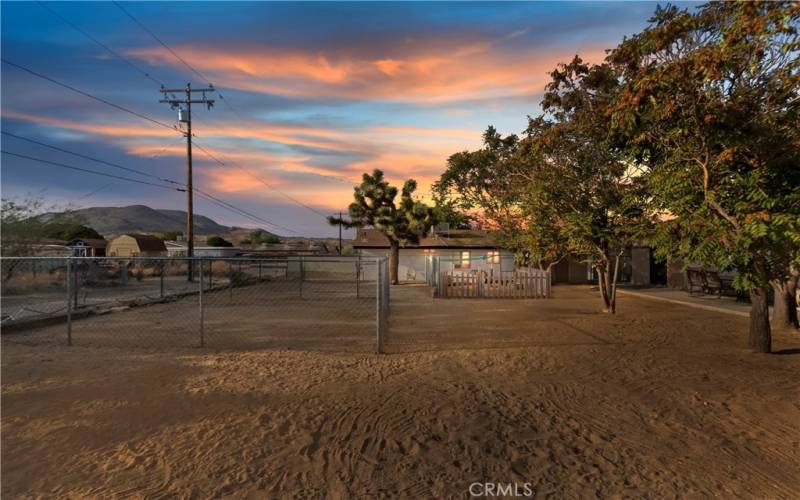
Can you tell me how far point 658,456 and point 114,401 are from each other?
6665 millimetres

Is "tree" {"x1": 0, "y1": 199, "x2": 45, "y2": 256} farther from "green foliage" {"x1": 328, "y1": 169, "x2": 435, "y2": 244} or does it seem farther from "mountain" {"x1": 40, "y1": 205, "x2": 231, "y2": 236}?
"mountain" {"x1": 40, "y1": 205, "x2": 231, "y2": 236}

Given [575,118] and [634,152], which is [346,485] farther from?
[575,118]

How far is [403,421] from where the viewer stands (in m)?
5.10

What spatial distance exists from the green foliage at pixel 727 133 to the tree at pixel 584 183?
105 inches

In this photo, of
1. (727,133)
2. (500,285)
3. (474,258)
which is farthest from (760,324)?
(474,258)

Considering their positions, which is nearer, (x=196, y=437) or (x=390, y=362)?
(x=196, y=437)

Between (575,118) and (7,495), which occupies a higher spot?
(575,118)

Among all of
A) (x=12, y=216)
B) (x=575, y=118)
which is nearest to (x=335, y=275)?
(x=12, y=216)

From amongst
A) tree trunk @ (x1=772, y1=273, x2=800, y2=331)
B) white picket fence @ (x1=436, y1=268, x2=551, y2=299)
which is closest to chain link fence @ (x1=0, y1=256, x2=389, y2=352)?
white picket fence @ (x1=436, y1=268, x2=551, y2=299)

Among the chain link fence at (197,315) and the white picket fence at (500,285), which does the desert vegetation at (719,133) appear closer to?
the chain link fence at (197,315)

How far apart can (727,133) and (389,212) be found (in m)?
22.5

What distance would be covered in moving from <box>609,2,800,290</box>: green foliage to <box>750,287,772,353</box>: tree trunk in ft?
4.33

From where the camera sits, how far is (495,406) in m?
5.61

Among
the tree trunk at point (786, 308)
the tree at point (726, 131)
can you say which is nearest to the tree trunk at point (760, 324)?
the tree at point (726, 131)
